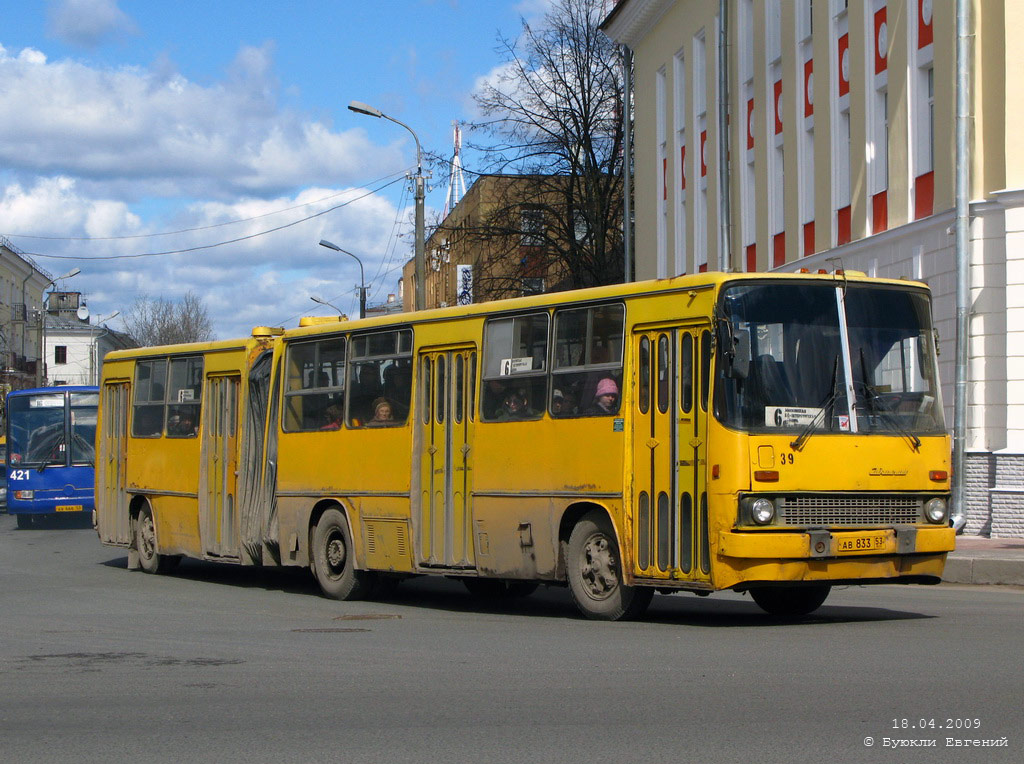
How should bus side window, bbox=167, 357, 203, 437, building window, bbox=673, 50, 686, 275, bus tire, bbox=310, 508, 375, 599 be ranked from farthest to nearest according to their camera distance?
building window, bbox=673, 50, 686, 275 → bus side window, bbox=167, 357, 203, 437 → bus tire, bbox=310, 508, 375, 599

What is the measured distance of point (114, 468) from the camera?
812 inches

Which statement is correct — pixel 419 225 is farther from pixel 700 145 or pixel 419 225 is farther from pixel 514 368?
pixel 514 368

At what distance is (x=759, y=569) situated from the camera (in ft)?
35.2

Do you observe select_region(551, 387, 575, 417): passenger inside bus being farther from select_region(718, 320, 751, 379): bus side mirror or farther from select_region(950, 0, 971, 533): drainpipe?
select_region(950, 0, 971, 533): drainpipe

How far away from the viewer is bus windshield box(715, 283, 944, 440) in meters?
10.9

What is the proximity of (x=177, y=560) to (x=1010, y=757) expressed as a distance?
1505cm

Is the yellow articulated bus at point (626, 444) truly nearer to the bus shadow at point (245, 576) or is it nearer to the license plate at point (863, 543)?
the license plate at point (863, 543)

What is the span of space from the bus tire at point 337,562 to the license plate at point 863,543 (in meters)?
5.91

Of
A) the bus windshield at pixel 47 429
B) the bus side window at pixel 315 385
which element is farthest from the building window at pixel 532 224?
the bus side window at pixel 315 385

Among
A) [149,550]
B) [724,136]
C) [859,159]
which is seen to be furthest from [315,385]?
[724,136]

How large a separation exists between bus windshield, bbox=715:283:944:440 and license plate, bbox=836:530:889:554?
0.82 m

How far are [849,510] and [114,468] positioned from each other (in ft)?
41.7

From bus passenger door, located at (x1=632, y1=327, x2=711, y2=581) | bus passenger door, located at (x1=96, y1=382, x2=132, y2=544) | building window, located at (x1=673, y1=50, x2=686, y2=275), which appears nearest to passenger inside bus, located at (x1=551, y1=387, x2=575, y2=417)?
bus passenger door, located at (x1=632, y1=327, x2=711, y2=581)

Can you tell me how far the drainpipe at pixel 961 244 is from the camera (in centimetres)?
2136
